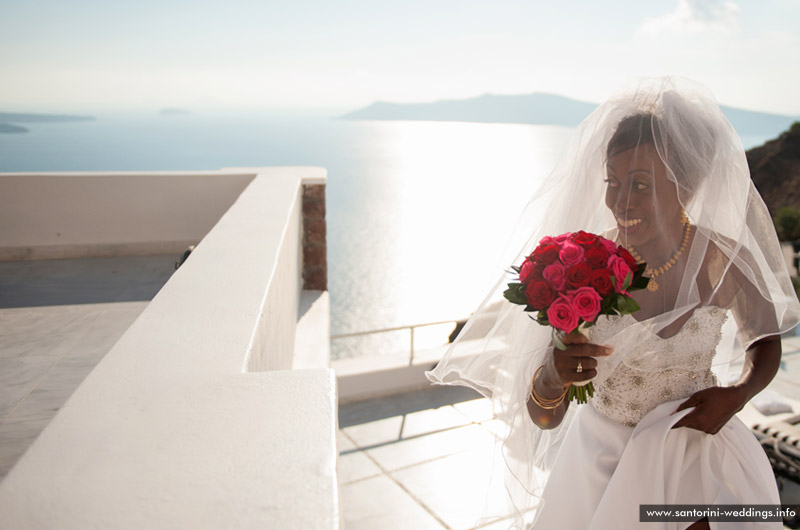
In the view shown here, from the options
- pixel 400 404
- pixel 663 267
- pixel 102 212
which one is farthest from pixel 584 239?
→ pixel 102 212

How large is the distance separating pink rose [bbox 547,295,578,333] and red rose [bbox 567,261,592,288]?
60 mm

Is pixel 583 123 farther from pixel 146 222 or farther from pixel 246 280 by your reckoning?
pixel 146 222

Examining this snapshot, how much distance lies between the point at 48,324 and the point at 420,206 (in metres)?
87.8

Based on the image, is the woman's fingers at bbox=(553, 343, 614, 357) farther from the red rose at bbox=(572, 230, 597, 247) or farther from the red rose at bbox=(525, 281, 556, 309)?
the red rose at bbox=(572, 230, 597, 247)

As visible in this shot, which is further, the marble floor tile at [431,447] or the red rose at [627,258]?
the marble floor tile at [431,447]

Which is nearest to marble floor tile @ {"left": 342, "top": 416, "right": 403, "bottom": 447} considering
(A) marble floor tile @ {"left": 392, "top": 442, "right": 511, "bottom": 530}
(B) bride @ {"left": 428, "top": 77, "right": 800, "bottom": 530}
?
(A) marble floor tile @ {"left": 392, "top": 442, "right": 511, "bottom": 530}

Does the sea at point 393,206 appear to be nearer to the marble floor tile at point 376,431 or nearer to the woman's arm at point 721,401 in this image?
the woman's arm at point 721,401

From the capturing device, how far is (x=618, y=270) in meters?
1.69

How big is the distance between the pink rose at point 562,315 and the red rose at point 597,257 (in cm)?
15

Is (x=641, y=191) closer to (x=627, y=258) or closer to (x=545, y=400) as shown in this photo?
(x=627, y=258)

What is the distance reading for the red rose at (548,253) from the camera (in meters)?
1.80

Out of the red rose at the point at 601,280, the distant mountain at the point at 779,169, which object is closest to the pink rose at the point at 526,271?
the red rose at the point at 601,280

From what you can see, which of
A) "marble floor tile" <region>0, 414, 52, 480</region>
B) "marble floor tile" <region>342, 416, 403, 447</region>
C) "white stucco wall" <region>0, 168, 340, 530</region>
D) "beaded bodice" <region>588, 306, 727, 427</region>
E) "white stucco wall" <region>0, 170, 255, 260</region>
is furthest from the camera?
"white stucco wall" <region>0, 170, 255, 260</region>

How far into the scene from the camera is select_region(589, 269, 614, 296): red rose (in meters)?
1.68
